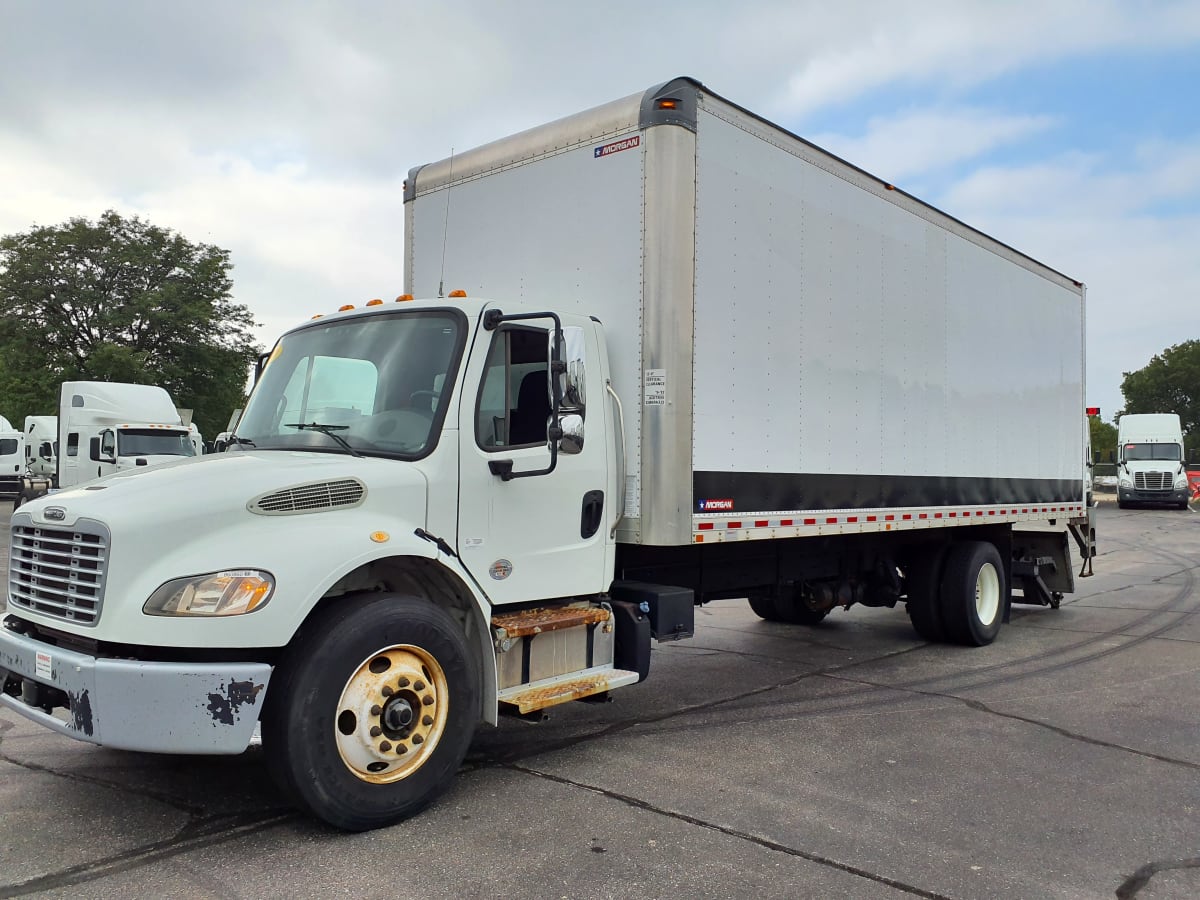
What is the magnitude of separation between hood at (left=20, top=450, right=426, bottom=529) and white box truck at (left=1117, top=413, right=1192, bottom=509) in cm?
3705

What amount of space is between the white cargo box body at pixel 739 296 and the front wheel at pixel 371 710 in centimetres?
160

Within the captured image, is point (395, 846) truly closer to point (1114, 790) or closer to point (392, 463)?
point (392, 463)

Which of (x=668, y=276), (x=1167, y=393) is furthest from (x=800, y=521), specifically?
(x=1167, y=393)

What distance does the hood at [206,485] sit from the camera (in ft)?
13.4

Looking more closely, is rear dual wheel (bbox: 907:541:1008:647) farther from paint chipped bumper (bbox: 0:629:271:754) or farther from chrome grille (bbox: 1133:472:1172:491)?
chrome grille (bbox: 1133:472:1172:491)

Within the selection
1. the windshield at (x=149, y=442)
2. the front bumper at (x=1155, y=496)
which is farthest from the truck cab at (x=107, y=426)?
the front bumper at (x=1155, y=496)

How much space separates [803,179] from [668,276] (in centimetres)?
186

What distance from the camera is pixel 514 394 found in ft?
17.0

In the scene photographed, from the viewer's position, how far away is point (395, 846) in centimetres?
417

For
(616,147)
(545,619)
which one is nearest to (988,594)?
(545,619)

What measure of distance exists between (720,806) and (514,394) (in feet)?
7.68

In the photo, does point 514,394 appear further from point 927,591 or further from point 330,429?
point 927,591

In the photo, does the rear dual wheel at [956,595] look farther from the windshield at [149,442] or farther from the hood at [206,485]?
the windshield at [149,442]

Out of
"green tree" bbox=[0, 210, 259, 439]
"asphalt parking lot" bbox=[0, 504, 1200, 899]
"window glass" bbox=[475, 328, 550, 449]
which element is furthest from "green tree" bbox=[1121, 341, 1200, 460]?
"window glass" bbox=[475, 328, 550, 449]
